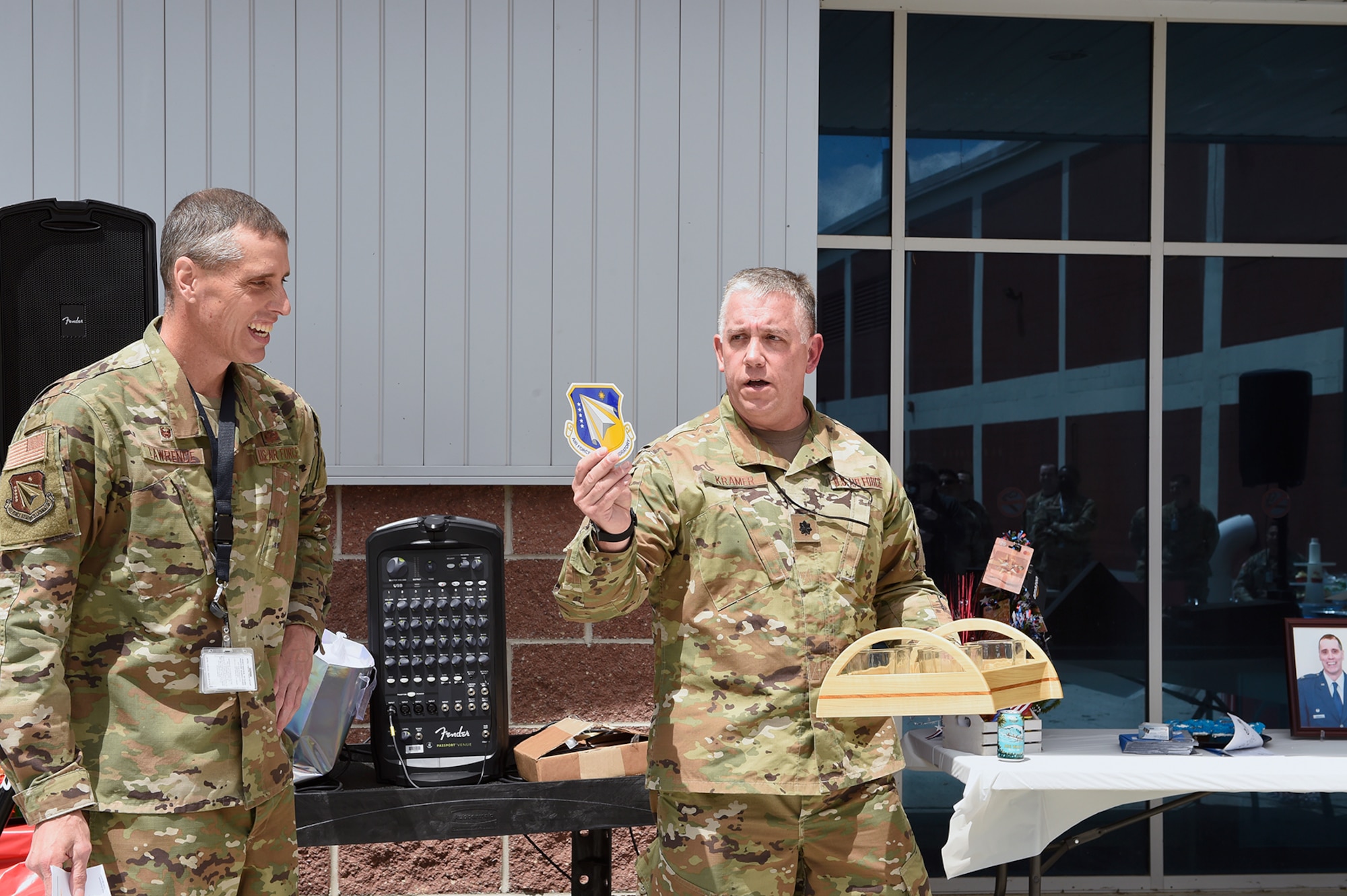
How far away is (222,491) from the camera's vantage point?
171 centimetres

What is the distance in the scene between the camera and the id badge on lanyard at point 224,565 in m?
1.66

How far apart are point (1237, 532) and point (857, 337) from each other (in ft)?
5.41

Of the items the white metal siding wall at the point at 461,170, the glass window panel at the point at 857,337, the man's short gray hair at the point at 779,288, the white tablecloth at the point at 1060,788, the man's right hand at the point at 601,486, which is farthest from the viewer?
the glass window panel at the point at 857,337

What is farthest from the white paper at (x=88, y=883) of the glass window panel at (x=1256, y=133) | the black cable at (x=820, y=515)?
the glass window panel at (x=1256, y=133)

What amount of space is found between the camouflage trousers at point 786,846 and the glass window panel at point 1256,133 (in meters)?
2.90

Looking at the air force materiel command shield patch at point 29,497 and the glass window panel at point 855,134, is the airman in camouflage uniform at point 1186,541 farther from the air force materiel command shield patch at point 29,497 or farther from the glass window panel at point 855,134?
the air force materiel command shield patch at point 29,497

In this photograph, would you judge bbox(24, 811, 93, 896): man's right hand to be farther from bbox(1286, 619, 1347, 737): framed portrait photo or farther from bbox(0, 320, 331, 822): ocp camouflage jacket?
bbox(1286, 619, 1347, 737): framed portrait photo

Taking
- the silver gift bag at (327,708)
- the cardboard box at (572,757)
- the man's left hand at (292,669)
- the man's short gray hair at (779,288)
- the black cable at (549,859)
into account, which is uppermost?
the man's short gray hair at (779,288)

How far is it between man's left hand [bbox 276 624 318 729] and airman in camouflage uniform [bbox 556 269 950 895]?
51 cm

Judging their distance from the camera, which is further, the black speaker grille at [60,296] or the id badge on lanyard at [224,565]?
the black speaker grille at [60,296]

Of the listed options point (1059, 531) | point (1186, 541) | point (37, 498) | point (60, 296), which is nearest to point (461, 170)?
point (60, 296)

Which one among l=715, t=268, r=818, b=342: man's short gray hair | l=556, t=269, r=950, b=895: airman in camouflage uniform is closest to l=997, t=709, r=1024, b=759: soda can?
l=556, t=269, r=950, b=895: airman in camouflage uniform

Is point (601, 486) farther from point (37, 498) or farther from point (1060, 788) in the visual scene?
point (1060, 788)

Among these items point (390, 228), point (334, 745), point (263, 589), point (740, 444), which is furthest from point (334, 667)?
point (390, 228)
